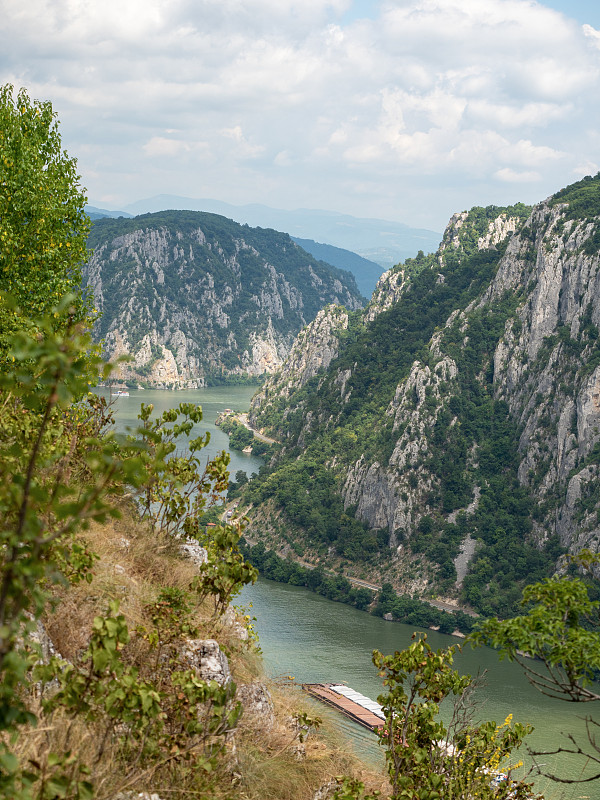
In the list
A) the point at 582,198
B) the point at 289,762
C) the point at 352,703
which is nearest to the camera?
the point at 289,762

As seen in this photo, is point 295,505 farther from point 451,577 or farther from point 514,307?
point 514,307

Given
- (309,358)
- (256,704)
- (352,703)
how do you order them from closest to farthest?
(256,704) < (352,703) < (309,358)

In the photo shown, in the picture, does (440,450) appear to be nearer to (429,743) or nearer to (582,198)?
(582,198)

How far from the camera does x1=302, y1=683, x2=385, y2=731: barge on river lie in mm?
45031

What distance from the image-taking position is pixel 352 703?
163 ft

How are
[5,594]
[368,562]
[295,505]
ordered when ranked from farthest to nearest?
1. [295,505]
2. [368,562]
3. [5,594]

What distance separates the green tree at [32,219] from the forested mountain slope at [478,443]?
6878cm

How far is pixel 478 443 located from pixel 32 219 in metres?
87.2

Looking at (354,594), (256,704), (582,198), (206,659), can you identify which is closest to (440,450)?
(354,594)

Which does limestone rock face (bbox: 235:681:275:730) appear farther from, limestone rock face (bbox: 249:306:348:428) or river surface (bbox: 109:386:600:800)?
limestone rock face (bbox: 249:306:348:428)

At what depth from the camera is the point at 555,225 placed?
10275 cm

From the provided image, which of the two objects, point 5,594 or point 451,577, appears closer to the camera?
point 5,594

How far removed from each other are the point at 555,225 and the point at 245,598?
65738 millimetres

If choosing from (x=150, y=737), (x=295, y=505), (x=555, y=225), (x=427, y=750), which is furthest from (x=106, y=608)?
(x=555, y=225)
